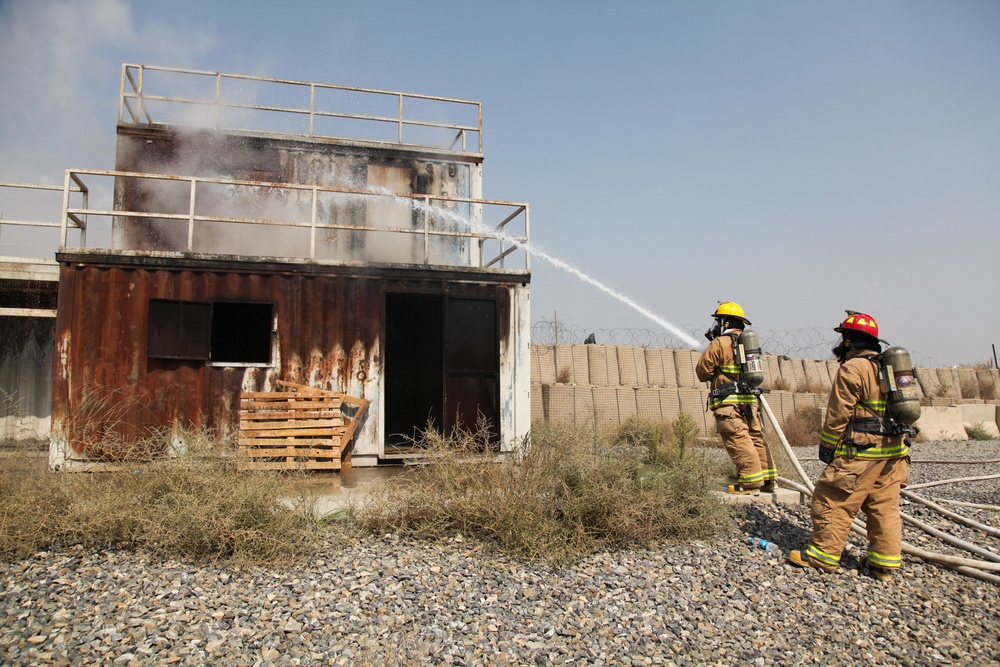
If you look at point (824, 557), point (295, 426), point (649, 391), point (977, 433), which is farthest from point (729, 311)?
point (977, 433)

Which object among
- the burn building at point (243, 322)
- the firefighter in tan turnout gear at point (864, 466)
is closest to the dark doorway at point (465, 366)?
the burn building at point (243, 322)

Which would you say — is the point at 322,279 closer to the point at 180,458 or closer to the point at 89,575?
the point at 180,458

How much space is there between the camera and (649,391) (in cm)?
1532

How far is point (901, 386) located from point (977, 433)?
1442 centimetres

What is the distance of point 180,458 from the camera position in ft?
19.8

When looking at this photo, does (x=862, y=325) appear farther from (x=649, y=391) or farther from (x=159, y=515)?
(x=649, y=391)

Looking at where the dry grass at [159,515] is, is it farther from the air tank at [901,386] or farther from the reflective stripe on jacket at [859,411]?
the air tank at [901,386]

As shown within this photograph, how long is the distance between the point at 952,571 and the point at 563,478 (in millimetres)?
3350

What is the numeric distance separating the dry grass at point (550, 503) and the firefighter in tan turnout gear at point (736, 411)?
66 cm

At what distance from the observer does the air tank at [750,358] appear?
6.90m

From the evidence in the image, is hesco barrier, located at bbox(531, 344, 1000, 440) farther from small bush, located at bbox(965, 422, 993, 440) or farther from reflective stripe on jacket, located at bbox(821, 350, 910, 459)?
reflective stripe on jacket, located at bbox(821, 350, 910, 459)

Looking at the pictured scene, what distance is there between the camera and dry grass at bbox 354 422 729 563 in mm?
5656

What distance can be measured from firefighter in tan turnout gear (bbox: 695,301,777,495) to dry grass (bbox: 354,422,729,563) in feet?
2.17

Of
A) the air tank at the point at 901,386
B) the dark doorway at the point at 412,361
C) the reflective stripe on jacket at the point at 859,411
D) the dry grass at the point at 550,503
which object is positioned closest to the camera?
the air tank at the point at 901,386
